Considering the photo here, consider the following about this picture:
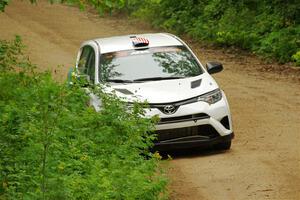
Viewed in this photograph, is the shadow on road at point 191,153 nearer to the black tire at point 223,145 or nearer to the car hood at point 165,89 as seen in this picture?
the black tire at point 223,145

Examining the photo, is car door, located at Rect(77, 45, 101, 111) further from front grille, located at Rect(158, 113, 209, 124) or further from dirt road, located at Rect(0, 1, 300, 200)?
front grille, located at Rect(158, 113, 209, 124)

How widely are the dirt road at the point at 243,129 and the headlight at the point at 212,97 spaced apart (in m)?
0.82

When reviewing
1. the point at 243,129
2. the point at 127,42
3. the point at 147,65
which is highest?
the point at 127,42

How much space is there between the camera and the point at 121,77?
12.8 m

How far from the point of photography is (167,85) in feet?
41.1

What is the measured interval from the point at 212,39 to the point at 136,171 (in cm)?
1789

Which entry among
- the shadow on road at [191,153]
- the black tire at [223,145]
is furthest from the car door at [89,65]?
the black tire at [223,145]

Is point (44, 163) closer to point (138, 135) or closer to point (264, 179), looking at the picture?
point (138, 135)

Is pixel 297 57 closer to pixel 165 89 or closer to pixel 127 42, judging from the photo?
pixel 127 42

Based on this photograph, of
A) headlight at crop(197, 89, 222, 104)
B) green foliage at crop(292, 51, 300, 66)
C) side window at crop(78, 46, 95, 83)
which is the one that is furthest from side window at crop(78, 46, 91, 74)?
green foliage at crop(292, 51, 300, 66)

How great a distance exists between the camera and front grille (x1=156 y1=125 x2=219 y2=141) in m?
12.0

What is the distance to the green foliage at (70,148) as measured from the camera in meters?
7.80

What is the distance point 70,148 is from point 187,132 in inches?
132

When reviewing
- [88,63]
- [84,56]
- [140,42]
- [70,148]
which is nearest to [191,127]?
[140,42]
